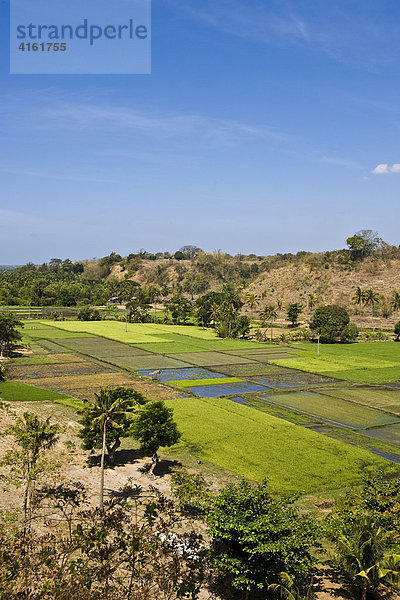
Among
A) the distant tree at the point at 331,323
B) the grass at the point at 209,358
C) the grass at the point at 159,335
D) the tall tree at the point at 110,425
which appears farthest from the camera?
the distant tree at the point at 331,323

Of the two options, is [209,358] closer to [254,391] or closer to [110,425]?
[254,391]

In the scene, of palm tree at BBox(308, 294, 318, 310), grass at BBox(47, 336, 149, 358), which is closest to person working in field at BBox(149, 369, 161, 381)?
grass at BBox(47, 336, 149, 358)

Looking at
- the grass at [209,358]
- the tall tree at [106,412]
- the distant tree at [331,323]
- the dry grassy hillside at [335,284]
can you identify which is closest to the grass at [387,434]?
the tall tree at [106,412]

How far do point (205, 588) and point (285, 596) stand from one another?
3.18 metres

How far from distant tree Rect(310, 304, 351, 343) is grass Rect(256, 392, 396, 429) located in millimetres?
45724

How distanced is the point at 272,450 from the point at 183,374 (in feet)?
101

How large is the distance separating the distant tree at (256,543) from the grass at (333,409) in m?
25.7

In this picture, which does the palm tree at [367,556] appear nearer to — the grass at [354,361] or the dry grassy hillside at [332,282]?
the grass at [354,361]

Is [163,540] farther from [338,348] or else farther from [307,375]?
[338,348]

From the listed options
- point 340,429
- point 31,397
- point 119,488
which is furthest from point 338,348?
point 119,488

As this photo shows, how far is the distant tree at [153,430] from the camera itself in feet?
106

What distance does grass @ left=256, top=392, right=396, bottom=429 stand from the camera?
4669cm

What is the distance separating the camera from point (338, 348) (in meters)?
94.6

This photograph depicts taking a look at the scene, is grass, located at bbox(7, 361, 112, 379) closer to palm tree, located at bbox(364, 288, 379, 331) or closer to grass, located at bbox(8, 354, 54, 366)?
grass, located at bbox(8, 354, 54, 366)
